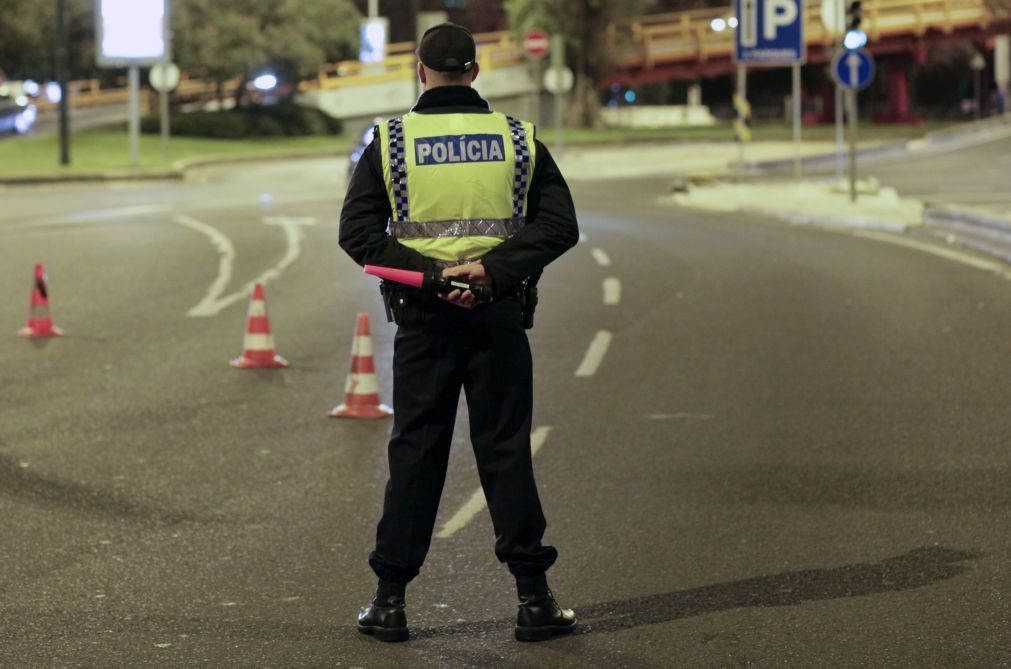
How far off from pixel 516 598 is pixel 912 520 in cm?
209

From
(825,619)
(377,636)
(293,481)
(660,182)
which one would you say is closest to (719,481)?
(293,481)

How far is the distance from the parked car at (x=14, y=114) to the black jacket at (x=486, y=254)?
5230 centimetres

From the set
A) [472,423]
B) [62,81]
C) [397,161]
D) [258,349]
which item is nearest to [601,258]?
[258,349]

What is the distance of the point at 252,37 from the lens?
186ft

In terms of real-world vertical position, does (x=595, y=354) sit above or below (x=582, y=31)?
below

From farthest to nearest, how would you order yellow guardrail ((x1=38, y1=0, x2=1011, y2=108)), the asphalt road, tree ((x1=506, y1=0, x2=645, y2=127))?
yellow guardrail ((x1=38, y1=0, x2=1011, y2=108)) < tree ((x1=506, y1=0, x2=645, y2=127)) < the asphalt road

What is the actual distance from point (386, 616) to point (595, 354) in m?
7.63

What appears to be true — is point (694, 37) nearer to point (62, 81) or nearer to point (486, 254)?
point (62, 81)

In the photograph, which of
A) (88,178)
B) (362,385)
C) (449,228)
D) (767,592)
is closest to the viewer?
(449,228)

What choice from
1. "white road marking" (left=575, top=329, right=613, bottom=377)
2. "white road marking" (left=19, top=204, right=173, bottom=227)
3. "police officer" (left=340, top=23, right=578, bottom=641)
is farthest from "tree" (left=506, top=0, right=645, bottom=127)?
"police officer" (left=340, top=23, right=578, bottom=641)

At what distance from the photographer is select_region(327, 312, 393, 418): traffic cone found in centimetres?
1043

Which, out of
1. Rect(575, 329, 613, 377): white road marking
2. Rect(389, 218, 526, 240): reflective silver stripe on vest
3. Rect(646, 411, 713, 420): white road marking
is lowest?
Rect(575, 329, 613, 377): white road marking

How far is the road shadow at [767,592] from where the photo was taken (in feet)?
19.8

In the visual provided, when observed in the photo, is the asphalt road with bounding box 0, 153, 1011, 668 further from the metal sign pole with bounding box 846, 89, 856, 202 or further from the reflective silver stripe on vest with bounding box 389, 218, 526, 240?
the metal sign pole with bounding box 846, 89, 856, 202
